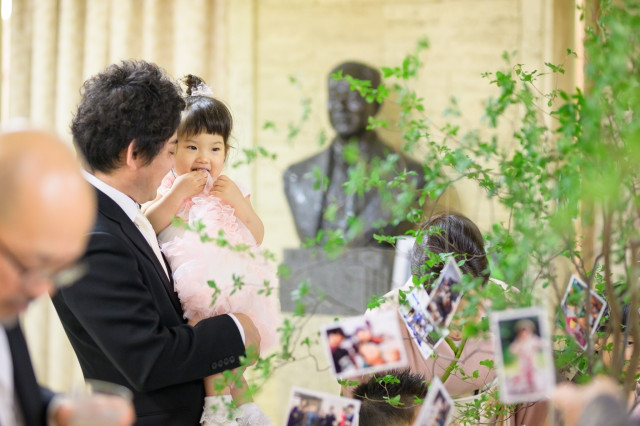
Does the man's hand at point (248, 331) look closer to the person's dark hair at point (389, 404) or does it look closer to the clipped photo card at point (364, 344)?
the person's dark hair at point (389, 404)

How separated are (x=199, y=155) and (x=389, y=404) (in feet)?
3.12

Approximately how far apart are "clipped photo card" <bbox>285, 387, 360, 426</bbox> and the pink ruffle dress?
1.72 feet

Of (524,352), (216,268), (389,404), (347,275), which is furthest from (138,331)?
(347,275)

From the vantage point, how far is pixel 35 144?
1164 millimetres

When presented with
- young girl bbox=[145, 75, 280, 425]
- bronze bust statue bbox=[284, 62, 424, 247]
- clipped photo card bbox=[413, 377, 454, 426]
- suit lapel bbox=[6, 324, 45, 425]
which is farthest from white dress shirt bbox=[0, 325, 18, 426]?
bronze bust statue bbox=[284, 62, 424, 247]

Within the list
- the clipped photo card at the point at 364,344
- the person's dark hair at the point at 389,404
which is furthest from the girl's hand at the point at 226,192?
the clipped photo card at the point at 364,344

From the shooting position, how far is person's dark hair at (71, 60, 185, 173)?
190cm

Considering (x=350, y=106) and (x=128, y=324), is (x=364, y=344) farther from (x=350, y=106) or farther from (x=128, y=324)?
(x=350, y=106)

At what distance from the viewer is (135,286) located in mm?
1803

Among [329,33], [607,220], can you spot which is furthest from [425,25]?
[607,220]

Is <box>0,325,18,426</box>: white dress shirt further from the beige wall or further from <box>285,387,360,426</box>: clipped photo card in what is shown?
the beige wall

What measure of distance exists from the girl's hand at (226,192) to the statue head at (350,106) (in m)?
2.80

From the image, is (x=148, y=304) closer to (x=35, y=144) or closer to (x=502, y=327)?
(x=35, y=144)

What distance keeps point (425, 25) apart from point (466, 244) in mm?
3412
